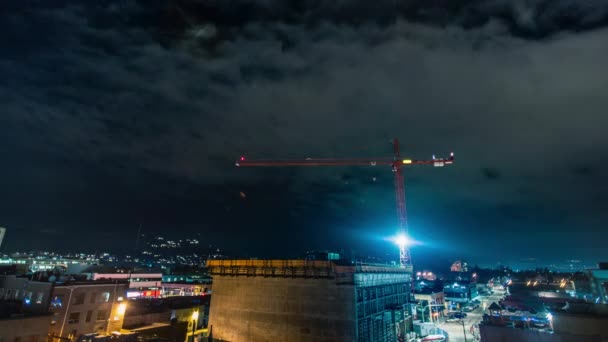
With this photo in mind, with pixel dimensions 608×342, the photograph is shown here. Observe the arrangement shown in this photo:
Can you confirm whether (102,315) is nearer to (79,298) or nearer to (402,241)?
(79,298)

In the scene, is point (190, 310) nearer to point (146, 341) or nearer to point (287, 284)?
point (287, 284)

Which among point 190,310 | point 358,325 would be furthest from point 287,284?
point 190,310

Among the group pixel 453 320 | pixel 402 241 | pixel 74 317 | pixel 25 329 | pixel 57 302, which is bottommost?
pixel 453 320

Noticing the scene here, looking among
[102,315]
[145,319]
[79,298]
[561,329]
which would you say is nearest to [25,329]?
[79,298]

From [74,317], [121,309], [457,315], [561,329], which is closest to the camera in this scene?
[561,329]

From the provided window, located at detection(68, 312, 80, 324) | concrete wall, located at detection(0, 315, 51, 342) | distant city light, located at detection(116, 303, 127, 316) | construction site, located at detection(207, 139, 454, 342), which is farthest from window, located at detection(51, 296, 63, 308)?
construction site, located at detection(207, 139, 454, 342)

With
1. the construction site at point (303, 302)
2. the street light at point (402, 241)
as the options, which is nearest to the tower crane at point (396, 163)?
the street light at point (402, 241)
